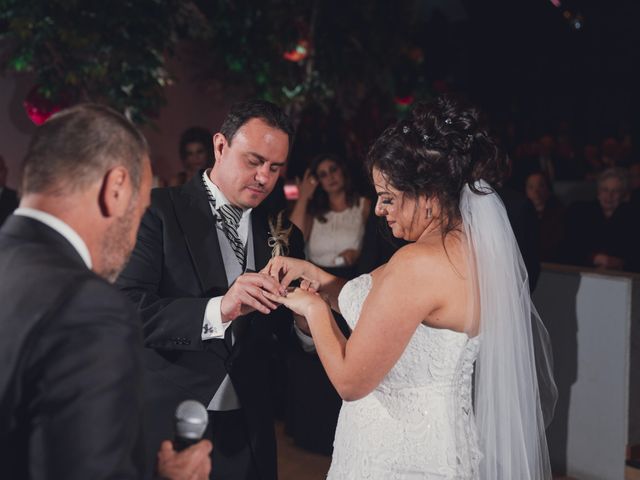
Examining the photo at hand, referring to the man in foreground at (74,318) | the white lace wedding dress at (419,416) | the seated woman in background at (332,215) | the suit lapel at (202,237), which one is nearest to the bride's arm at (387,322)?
the white lace wedding dress at (419,416)

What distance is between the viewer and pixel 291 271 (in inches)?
89.6

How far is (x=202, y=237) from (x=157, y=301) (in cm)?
25

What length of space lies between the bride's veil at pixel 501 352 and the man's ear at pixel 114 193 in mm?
1151

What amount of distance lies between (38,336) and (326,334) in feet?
3.50

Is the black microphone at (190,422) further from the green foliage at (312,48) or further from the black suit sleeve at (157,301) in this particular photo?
the green foliage at (312,48)

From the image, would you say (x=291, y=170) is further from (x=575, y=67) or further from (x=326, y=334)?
(x=575, y=67)

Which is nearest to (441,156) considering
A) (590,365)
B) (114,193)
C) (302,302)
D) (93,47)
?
(302,302)

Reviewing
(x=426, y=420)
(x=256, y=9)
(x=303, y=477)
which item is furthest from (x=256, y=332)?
(x=256, y=9)

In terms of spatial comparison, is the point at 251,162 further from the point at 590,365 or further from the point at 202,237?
the point at 590,365

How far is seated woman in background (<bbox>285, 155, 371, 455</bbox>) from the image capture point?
445cm

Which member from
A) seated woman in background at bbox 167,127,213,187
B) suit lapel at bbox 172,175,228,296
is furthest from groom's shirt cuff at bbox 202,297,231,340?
seated woman in background at bbox 167,127,213,187

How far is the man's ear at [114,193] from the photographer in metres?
1.15

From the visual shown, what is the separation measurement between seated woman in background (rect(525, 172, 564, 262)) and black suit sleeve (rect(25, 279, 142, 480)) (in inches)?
185

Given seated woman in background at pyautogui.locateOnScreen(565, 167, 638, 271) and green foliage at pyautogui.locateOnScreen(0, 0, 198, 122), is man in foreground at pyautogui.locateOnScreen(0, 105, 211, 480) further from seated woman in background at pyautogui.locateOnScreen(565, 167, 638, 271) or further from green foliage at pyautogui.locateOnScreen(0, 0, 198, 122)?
green foliage at pyautogui.locateOnScreen(0, 0, 198, 122)
